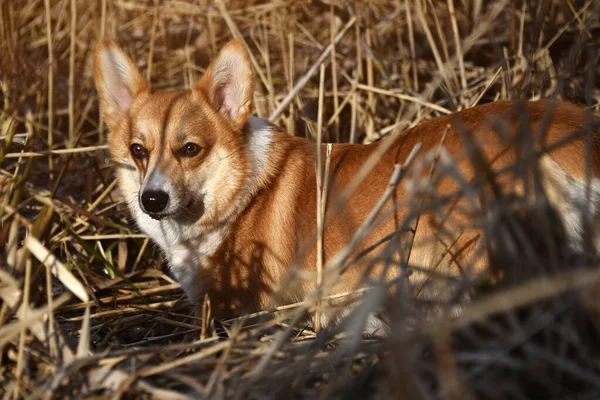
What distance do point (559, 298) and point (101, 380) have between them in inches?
60.4

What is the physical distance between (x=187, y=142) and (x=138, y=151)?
0.28 meters

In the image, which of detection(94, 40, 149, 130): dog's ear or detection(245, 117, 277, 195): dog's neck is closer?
detection(245, 117, 277, 195): dog's neck

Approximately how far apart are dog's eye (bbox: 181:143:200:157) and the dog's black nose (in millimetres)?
281

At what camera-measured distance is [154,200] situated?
3.20 meters

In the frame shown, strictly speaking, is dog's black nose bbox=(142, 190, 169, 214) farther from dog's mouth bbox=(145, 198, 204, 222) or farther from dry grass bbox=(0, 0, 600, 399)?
dry grass bbox=(0, 0, 600, 399)

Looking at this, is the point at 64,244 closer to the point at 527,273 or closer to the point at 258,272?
the point at 258,272

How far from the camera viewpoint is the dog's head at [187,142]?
3305mm

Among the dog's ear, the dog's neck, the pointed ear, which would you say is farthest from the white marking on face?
the dog's ear

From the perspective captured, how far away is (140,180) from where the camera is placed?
3459 mm

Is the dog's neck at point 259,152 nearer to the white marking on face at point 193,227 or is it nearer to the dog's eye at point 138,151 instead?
the white marking on face at point 193,227

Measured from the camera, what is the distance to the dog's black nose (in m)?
3.19

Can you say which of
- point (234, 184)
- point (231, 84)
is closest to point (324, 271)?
point (234, 184)

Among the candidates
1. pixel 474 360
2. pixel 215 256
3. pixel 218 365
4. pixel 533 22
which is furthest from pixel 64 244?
pixel 533 22

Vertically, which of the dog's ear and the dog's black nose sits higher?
the dog's ear
